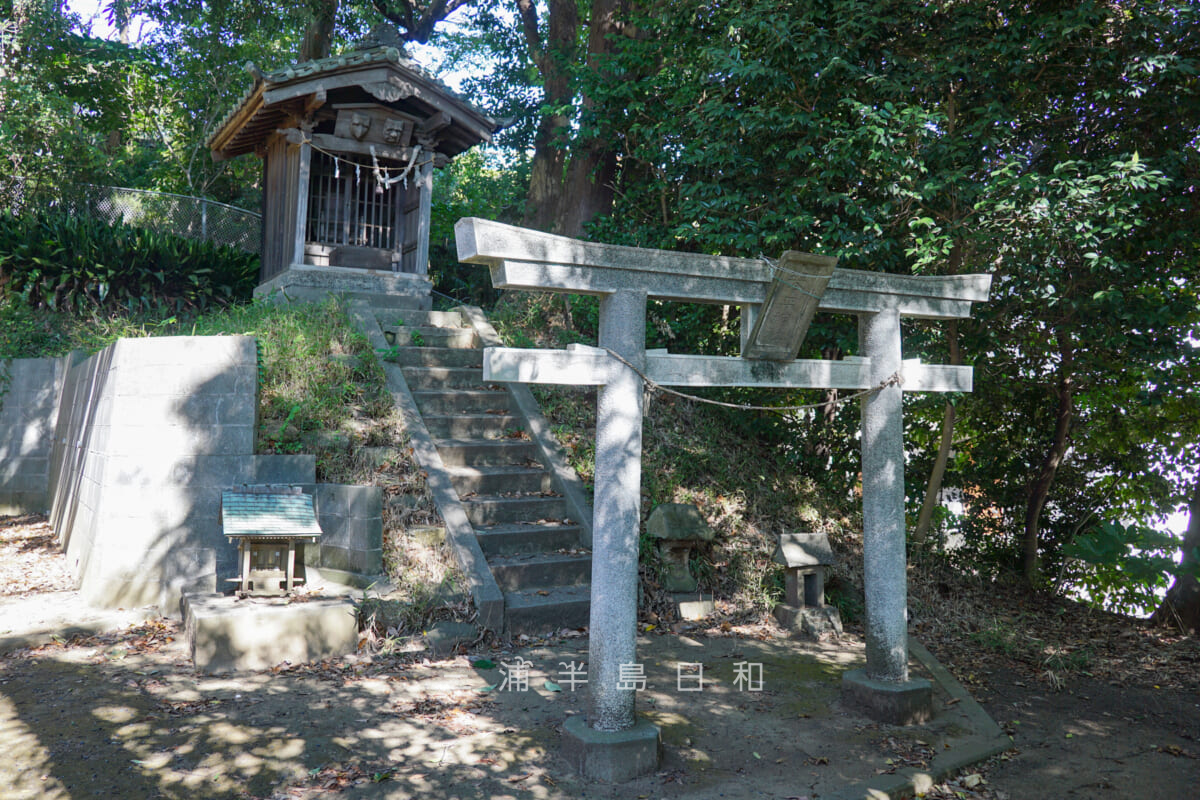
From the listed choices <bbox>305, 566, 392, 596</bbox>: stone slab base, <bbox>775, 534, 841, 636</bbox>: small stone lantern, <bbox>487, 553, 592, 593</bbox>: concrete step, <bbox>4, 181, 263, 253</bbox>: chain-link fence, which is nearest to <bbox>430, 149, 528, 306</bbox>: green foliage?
<bbox>4, 181, 263, 253</bbox>: chain-link fence

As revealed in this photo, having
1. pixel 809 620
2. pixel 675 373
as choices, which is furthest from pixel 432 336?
pixel 675 373

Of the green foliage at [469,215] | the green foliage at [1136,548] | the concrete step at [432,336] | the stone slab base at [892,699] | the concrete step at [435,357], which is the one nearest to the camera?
the green foliage at [1136,548]

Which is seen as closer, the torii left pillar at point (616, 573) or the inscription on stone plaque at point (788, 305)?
the torii left pillar at point (616, 573)

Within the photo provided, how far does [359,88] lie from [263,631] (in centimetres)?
836

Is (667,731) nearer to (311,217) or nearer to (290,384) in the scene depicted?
(290,384)

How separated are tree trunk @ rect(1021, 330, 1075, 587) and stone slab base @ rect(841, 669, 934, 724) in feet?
15.4

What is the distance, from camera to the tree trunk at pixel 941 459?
7941mm

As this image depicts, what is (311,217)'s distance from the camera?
39.4 ft

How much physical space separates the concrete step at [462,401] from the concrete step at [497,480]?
1.00 m

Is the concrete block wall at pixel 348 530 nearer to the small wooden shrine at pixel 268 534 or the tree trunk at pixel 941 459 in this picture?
the small wooden shrine at pixel 268 534

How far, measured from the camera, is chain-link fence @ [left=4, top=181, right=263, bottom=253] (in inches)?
493

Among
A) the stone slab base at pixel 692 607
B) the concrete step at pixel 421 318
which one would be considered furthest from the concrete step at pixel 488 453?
the concrete step at pixel 421 318

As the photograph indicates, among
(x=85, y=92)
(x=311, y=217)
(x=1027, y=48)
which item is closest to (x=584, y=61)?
(x=311, y=217)

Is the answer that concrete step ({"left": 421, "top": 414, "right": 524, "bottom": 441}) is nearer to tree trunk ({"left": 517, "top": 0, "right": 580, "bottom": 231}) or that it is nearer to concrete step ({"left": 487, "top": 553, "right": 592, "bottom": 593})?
concrete step ({"left": 487, "top": 553, "right": 592, "bottom": 593})
